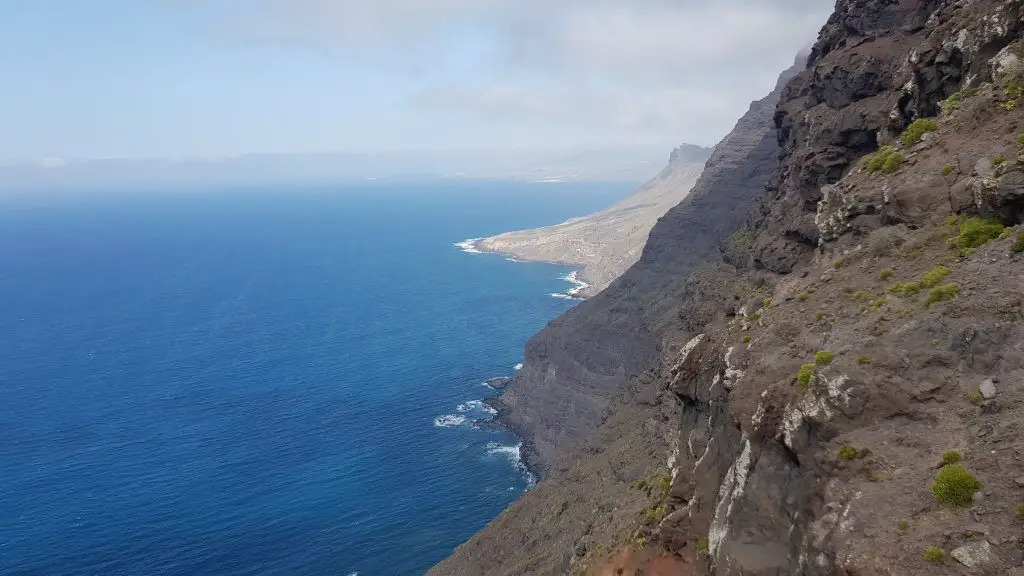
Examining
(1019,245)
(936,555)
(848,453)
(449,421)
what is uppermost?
(1019,245)

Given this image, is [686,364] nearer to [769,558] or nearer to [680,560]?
[680,560]

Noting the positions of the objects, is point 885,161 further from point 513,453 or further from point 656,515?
point 513,453

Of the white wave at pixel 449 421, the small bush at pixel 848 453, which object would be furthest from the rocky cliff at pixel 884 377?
the white wave at pixel 449 421

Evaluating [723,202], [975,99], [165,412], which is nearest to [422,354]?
[165,412]

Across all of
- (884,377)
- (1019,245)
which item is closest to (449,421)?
(884,377)

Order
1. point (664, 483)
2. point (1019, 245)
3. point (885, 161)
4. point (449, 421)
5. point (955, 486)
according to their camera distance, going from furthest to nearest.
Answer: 1. point (449, 421)
2. point (664, 483)
3. point (885, 161)
4. point (1019, 245)
5. point (955, 486)

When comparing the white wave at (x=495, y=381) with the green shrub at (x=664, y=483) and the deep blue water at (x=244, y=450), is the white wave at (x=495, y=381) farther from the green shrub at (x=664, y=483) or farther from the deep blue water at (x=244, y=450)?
the green shrub at (x=664, y=483)
